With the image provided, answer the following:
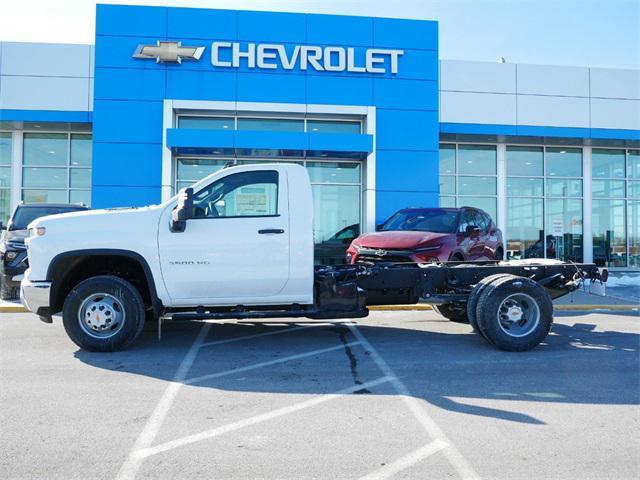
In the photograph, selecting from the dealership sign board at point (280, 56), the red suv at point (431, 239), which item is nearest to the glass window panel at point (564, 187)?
the dealership sign board at point (280, 56)

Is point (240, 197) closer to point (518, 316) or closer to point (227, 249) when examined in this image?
point (227, 249)

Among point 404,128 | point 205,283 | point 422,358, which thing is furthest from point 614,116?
point 205,283

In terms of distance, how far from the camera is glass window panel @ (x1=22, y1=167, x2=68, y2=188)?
57.0 feet

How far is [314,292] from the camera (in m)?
6.56

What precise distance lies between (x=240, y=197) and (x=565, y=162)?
1696 centimetres

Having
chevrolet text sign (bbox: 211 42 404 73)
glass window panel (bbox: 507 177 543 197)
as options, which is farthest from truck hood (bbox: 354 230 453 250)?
glass window panel (bbox: 507 177 543 197)

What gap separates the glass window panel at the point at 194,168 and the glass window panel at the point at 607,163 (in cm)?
1416

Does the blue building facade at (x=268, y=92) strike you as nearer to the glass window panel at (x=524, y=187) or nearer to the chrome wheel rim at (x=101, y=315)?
the glass window panel at (x=524, y=187)

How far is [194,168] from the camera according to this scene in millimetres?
16359

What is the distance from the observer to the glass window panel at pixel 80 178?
686 inches

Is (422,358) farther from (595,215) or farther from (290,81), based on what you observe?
(595,215)

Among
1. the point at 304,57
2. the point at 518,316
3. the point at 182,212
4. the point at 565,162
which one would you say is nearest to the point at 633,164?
the point at 565,162

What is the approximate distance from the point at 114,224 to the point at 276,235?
1927 mm

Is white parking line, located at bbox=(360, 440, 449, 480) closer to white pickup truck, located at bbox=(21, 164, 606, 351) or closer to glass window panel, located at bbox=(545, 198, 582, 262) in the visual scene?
white pickup truck, located at bbox=(21, 164, 606, 351)
